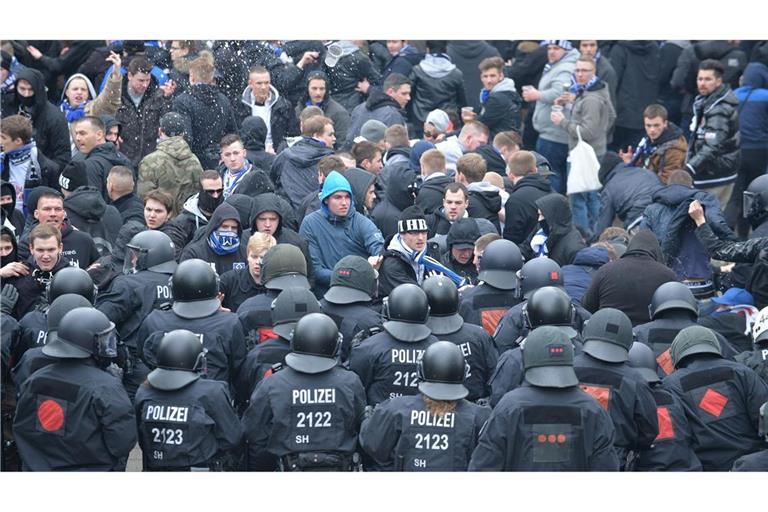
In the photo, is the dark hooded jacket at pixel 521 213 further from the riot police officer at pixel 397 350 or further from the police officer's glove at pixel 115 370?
the police officer's glove at pixel 115 370

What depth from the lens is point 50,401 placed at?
9.51m

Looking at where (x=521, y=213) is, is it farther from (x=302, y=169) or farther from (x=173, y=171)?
(x=173, y=171)

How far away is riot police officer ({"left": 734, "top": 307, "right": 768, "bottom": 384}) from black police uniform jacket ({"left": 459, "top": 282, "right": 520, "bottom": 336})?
73.8 inches

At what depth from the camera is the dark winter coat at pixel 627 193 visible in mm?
15133

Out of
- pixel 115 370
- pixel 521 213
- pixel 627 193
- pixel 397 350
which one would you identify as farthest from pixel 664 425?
pixel 627 193

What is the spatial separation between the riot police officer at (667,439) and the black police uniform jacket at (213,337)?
9.51 ft

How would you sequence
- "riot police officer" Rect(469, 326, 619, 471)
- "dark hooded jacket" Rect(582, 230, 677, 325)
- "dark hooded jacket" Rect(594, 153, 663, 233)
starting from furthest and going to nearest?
"dark hooded jacket" Rect(594, 153, 663, 233) < "dark hooded jacket" Rect(582, 230, 677, 325) < "riot police officer" Rect(469, 326, 619, 471)

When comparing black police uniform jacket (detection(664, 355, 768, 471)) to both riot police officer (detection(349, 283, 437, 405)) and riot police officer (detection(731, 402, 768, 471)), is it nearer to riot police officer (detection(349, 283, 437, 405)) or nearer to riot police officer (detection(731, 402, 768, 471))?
riot police officer (detection(731, 402, 768, 471))

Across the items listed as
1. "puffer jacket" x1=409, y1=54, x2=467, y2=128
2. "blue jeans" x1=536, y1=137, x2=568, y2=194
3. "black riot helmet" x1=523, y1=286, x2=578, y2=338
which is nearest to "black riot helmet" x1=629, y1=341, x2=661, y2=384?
"black riot helmet" x1=523, y1=286, x2=578, y2=338

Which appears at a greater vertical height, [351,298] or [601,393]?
[351,298]

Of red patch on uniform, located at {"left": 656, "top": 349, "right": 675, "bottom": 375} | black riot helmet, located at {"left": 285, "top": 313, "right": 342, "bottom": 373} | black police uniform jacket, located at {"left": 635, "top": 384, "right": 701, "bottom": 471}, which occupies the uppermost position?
black riot helmet, located at {"left": 285, "top": 313, "right": 342, "bottom": 373}

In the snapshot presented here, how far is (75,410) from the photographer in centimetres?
946

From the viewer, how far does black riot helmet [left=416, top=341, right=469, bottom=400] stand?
9.23 meters

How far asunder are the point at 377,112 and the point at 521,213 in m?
3.43
